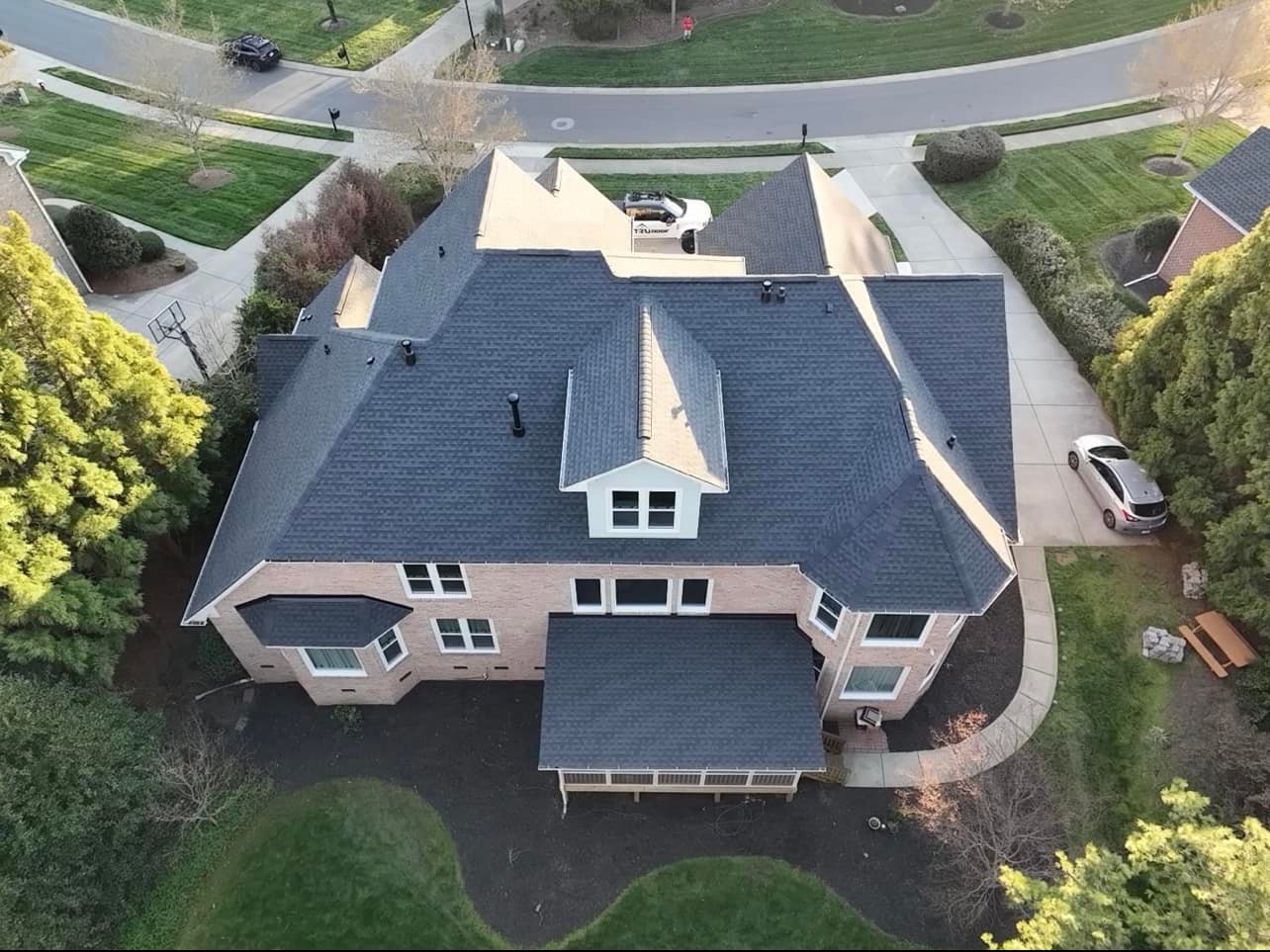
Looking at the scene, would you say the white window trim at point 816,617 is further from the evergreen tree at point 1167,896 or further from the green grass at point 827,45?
the green grass at point 827,45

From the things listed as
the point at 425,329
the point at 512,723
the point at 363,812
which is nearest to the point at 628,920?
the point at 512,723

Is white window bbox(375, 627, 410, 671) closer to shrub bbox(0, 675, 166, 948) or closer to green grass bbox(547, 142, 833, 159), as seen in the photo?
shrub bbox(0, 675, 166, 948)

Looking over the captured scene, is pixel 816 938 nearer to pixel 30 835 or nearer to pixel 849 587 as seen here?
pixel 849 587

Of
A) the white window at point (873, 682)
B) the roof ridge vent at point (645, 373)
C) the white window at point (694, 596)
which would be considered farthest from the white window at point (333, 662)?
the white window at point (873, 682)

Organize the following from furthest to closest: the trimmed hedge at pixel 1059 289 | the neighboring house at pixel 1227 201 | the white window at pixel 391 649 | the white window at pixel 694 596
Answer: the trimmed hedge at pixel 1059 289 < the neighboring house at pixel 1227 201 < the white window at pixel 391 649 < the white window at pixel 694 596

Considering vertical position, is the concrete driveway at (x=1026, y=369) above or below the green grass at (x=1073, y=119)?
below

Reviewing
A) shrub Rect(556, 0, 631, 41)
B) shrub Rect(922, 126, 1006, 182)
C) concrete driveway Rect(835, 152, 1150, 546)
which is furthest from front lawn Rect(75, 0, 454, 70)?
shrub Rect(922, 126, 1006, 182)

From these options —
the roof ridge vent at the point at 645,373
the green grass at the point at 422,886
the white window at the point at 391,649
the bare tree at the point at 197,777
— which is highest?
the roof ridge vent at the point at 645,373
